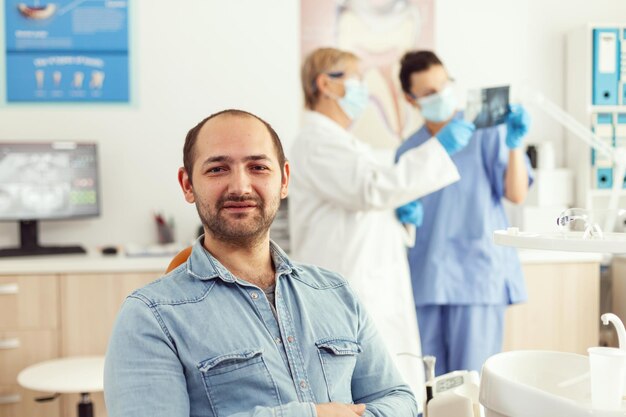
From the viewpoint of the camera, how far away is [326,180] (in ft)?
7.45

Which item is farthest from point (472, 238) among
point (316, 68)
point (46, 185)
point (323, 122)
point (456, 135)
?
point (46, 185)

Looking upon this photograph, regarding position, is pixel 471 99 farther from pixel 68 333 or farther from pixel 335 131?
pixel 68 333

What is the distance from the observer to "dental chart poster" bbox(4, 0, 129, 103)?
3.20 m

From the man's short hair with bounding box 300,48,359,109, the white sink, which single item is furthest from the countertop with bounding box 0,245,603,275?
the white sink

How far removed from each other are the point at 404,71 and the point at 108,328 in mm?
1441

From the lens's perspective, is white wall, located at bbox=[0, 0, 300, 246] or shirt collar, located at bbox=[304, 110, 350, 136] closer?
shirt collar, located at bbox=[304, 110, 350, 136]

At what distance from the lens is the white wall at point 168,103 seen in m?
3.23

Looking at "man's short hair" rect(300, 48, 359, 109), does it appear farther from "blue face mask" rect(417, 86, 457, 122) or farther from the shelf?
the shelf

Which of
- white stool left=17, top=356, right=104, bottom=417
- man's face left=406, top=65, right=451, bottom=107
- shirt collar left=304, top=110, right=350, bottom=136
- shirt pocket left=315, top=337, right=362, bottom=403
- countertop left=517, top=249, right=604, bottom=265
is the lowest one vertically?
white stool left=17, top=356, right=104, bottom=417

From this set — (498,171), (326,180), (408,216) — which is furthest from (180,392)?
(498,171)

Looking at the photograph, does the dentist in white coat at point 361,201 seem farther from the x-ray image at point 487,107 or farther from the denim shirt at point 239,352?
the denim shirt at point 239,352

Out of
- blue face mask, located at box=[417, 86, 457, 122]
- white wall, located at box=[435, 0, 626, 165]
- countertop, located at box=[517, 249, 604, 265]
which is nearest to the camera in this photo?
blue face mask, located at box=[417, 86, 457, 122]

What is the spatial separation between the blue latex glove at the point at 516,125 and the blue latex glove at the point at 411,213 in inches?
13.7

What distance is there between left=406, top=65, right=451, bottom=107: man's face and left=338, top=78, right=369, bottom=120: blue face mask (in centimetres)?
17
